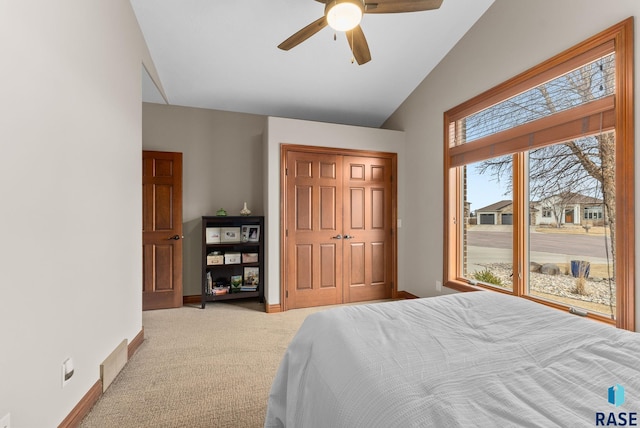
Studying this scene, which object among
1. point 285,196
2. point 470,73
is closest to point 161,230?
point 285,196

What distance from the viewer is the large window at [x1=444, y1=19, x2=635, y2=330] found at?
1955mm

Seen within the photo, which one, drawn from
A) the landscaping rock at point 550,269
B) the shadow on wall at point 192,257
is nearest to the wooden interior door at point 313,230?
the shadow on wall at point 192,257

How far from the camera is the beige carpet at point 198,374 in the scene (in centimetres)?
172

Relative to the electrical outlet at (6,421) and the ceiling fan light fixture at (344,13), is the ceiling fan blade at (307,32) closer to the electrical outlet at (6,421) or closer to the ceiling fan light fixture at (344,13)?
the ceiling fan light fixture at (344,13)

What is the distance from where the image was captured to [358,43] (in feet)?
7.55

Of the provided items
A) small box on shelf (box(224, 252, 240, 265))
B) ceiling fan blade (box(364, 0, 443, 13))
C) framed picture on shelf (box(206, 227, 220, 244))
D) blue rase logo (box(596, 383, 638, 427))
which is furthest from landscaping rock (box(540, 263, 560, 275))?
framed picture on shelf (box(206, 227, 220, 244))

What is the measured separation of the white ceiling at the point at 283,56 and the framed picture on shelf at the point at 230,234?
1.71m

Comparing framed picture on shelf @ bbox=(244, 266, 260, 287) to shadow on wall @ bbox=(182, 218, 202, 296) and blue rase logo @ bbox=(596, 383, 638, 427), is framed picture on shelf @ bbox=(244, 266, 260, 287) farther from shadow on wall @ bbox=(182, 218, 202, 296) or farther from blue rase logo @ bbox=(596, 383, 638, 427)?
blue rase logo @ bbox=(596, 383, 638, 427)

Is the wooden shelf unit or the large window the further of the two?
the wooden shelf unit

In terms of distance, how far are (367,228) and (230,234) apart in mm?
1908

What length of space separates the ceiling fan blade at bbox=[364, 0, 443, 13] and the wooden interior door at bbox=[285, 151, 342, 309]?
2004 millimetres

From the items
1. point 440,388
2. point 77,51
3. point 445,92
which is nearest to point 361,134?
point 445,92

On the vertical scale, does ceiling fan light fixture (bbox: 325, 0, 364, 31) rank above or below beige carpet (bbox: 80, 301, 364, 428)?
above

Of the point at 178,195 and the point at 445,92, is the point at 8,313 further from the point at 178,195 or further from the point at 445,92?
the point at 445,92
